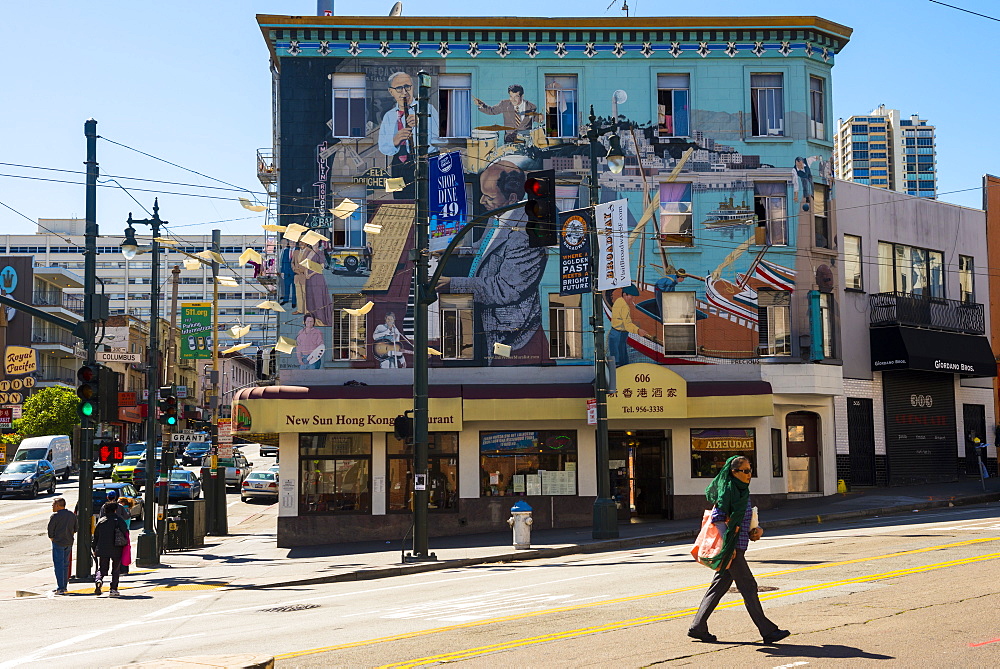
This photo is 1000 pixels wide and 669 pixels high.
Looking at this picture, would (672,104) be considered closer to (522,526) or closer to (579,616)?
(522,526)

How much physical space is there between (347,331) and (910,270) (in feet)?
61.5

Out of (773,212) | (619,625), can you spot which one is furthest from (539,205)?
(773,212)

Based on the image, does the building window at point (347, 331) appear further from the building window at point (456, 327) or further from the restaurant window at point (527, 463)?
the restaurant window at point (527, 463)

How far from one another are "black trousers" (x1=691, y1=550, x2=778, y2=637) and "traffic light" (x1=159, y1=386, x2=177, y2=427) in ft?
63.1

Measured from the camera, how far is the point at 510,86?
31.2 meters

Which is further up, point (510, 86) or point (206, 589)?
point (510, 86)

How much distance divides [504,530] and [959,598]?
18.0 m

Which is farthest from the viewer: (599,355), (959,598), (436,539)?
(436,539)

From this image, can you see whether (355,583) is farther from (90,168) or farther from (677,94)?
(677,94)

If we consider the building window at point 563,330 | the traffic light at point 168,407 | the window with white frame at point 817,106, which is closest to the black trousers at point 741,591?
the traffic light at point 168,407

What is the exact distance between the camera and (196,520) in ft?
95.1

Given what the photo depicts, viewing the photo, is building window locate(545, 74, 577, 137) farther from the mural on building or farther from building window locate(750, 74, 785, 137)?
building window locate(750, 74, 785, 137)

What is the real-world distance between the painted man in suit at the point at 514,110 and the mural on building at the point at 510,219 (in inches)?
1.6

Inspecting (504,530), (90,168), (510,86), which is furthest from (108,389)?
(510,86)
